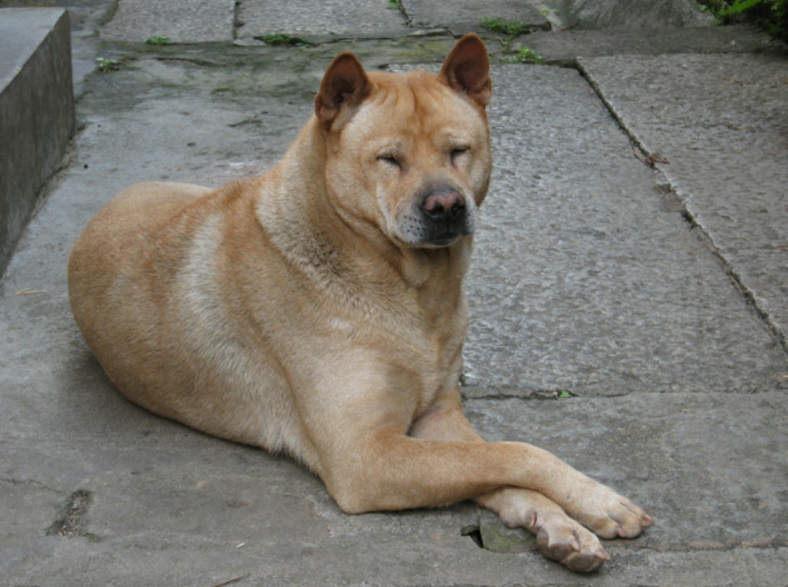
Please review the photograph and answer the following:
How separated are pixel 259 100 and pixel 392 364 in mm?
4130

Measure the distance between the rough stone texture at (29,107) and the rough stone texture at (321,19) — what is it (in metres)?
2.62

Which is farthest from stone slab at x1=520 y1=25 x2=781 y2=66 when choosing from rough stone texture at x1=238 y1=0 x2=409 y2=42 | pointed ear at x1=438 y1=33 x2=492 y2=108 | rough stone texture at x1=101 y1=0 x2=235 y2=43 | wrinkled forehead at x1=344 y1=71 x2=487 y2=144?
wrinkled forehead at x1=344 y1=71 x2=487 y2=144

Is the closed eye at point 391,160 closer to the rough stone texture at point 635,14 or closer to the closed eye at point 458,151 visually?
the closed eye at point 458,151

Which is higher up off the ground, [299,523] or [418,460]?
[418,460]

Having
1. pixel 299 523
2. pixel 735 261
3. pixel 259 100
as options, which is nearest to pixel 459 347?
pixel 299 523

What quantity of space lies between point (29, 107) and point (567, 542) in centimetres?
385

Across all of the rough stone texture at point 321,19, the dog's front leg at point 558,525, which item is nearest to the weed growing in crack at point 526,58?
the rough stone texture at point 321,19

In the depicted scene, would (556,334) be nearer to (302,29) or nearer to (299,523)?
(299,523)

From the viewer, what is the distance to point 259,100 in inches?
259

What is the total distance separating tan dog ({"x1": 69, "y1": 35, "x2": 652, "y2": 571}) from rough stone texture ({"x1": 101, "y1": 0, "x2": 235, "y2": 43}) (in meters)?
5.16

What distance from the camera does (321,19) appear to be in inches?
337

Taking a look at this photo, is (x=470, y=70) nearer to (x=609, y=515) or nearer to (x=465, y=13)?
(x=609, y=515)

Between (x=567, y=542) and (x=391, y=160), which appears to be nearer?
(x=567, y=542)

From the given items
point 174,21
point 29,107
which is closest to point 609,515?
point 29,107
